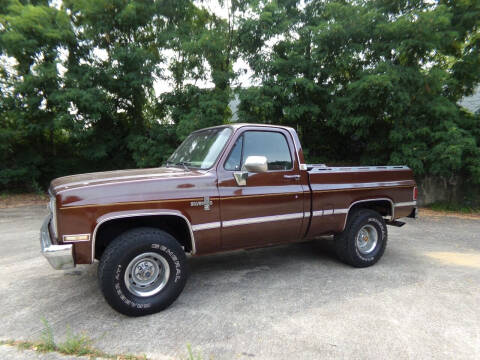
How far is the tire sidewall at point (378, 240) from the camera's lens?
445 centimetres

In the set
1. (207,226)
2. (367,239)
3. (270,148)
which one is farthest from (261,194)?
(367,239)

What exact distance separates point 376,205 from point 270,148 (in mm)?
2224

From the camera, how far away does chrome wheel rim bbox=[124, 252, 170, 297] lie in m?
3.12

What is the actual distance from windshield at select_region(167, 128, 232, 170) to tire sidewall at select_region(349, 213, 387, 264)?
235 centimetres

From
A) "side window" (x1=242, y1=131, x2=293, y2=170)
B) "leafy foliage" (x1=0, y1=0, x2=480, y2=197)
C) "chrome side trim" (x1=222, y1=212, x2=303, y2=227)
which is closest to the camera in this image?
"chrome side trim" (x1=222, y1=212, x2=303, y2=227)

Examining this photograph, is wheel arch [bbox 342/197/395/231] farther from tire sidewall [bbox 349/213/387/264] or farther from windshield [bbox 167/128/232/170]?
windshield [bbox 167/128/232/170]

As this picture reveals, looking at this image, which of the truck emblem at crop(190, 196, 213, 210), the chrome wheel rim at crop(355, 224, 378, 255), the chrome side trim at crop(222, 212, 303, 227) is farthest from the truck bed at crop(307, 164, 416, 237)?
the truck emblem at crop(190, 196, 213, 210)

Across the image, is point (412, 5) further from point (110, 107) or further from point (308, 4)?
point (110, 107)

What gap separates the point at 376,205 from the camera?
496 cm

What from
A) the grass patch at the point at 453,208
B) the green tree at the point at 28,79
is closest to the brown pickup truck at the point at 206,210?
the grass patch at the point at 453,208

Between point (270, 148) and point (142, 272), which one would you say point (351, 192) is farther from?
point (142, 272)

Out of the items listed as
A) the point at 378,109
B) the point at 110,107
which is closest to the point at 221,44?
the point at 110,107

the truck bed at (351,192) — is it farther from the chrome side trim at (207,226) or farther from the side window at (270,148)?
the chrome side trim at (207,226)

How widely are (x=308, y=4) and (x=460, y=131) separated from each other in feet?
21.9
